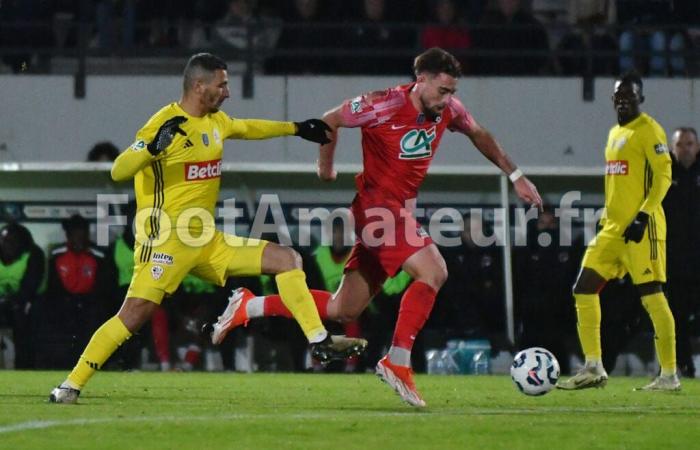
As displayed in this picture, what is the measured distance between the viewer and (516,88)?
16.6m

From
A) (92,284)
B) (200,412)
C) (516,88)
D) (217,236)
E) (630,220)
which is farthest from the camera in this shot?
(516,88)

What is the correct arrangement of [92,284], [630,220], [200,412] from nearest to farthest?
[200,412]
[630,220]
[92,284]

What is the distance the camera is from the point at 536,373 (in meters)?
9.45

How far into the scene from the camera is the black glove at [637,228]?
34.1 ft

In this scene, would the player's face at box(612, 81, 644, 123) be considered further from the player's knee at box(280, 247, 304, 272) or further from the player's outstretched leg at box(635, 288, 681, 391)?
the player's knee at box(280, 247, 304, 272)

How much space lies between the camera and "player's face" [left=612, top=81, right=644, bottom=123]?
10.7 metres

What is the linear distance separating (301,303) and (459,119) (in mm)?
1460

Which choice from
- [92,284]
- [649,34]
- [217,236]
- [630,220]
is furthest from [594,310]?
[649,34]

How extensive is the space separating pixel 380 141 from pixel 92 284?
235 inches

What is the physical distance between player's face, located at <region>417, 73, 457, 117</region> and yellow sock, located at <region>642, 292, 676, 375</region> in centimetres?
285

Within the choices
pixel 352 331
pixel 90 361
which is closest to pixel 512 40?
pixel 352 331

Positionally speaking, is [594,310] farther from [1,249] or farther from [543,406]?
[1,249]

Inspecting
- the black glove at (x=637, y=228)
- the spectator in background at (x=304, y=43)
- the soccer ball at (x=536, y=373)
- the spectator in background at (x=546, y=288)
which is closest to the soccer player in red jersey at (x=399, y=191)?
the soccer ball at (x=536, y=373)

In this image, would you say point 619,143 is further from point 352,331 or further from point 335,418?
point 352,331
